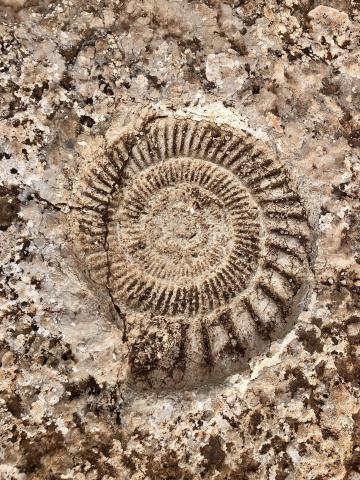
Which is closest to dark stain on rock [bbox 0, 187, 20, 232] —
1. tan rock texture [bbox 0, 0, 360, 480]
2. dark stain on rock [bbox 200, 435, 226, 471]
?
tan rock texture [bbox 0, 0, 360, 480]

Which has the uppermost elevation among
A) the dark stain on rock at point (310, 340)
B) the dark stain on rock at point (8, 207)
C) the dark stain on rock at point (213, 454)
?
the dark stain on rock at point (310, 340)

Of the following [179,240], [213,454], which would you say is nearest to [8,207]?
[179,240]

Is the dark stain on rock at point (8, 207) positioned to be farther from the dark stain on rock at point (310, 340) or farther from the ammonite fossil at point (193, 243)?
the dark stain on rock at point (310, 340)

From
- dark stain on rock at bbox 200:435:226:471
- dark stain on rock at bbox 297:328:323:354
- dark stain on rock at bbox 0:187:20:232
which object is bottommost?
dark stain on rock at bbox 200:435:226:471

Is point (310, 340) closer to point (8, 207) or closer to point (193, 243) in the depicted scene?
point (193, 243)

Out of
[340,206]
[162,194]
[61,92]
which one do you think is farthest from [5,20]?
[340,206]

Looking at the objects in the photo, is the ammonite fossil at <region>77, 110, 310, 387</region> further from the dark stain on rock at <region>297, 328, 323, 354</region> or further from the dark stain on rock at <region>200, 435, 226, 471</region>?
the dark stain on rock at <region>200, 435, 226, 471</region>

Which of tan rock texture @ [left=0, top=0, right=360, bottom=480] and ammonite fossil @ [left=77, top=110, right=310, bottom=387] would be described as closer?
tan rock texture @ [left=0, top=0, right=360, bottom=480]

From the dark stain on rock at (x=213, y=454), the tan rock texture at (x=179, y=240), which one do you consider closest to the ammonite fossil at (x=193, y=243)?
the tan rock texture at (x=179, y=240)

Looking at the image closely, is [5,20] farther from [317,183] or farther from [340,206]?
[340,206]
